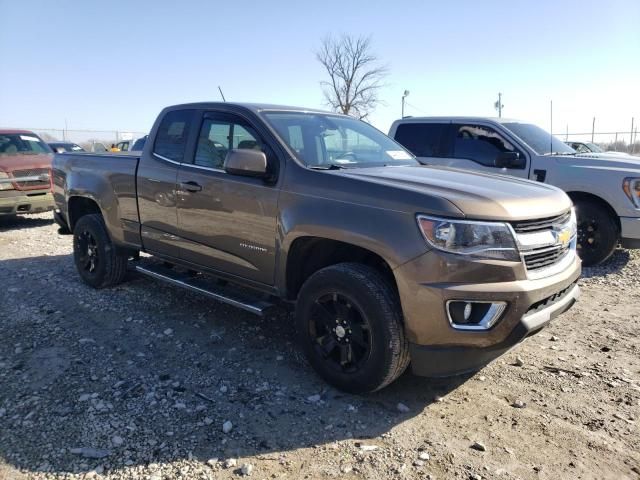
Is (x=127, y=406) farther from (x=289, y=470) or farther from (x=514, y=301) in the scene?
(x=514, y=301)

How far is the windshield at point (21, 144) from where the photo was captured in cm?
1036

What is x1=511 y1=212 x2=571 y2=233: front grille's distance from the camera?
2.97 meters

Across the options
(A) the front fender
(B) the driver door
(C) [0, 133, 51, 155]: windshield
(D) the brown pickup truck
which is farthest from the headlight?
(C) [0, 133, 51, 155]: windshield

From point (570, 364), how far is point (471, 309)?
1520 mm

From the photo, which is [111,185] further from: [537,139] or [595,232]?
[595,232]

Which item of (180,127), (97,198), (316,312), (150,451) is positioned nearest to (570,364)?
(316,312)

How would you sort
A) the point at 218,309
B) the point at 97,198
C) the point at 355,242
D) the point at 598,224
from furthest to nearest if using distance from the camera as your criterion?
the point at 598,224 < the point at 97,198 < the point at 218,309 < the point at 355,242

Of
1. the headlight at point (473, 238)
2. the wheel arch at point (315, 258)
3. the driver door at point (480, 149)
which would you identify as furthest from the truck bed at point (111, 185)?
the driver door at point (480, 149)

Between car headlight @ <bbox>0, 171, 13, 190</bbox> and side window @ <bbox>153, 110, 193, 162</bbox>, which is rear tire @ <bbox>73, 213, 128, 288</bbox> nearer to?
side window @ <bbox>153, 110, 193, 162</bbox>

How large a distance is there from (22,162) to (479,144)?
8275mm

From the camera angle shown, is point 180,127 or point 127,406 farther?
point 180,127

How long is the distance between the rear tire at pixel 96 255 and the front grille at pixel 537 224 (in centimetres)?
403

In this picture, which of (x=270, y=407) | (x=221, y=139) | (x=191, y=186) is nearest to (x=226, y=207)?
(x=191, y=186)

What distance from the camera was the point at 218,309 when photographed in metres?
5.03
